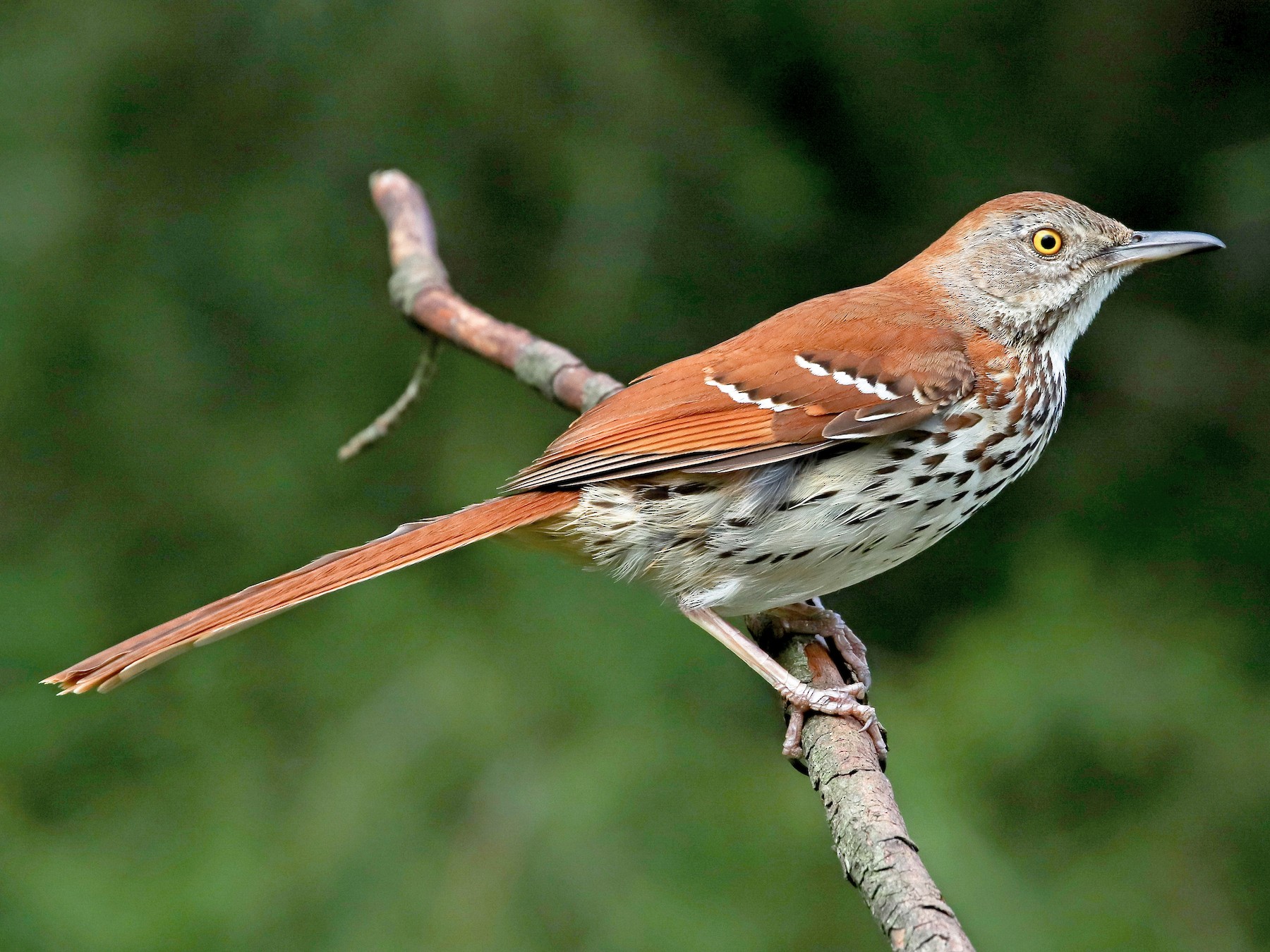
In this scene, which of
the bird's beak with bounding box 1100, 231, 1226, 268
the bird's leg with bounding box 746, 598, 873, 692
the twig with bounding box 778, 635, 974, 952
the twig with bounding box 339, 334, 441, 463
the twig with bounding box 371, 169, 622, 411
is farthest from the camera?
the twig with bounding box 339, 334, 441, 463

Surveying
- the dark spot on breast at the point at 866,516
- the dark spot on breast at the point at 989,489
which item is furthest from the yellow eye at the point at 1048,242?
the dark spot on breast at the point at 866,516

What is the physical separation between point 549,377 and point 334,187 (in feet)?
5.08

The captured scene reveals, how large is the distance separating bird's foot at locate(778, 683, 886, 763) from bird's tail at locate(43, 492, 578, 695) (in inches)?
23.4

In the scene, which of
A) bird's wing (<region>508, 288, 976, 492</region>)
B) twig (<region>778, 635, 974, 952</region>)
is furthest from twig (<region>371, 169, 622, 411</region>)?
twig (<region>778, 635, 974, 952</region>)

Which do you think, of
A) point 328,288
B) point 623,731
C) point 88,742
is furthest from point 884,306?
point 88,742

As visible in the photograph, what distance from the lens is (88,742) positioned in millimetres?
3818

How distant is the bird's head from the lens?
9.20ft

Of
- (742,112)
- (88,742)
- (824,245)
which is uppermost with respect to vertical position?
(742,112)

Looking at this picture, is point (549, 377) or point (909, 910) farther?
point (549, 377)

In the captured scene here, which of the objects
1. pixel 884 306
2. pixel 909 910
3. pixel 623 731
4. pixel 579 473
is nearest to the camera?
pixel 909 910

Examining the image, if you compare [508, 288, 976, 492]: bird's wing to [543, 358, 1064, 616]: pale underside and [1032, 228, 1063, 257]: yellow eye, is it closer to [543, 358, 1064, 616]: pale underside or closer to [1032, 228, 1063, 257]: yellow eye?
[543, 358, 1064, 616]: pale underside

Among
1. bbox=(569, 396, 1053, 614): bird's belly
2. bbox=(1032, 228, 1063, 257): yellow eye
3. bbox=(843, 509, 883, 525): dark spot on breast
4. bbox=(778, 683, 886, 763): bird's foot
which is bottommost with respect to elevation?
bbox=(778, 683, 886, 763): bird's foot

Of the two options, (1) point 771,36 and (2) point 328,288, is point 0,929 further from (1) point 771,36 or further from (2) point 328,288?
(1) point 771,36

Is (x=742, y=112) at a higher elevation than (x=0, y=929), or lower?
higher
